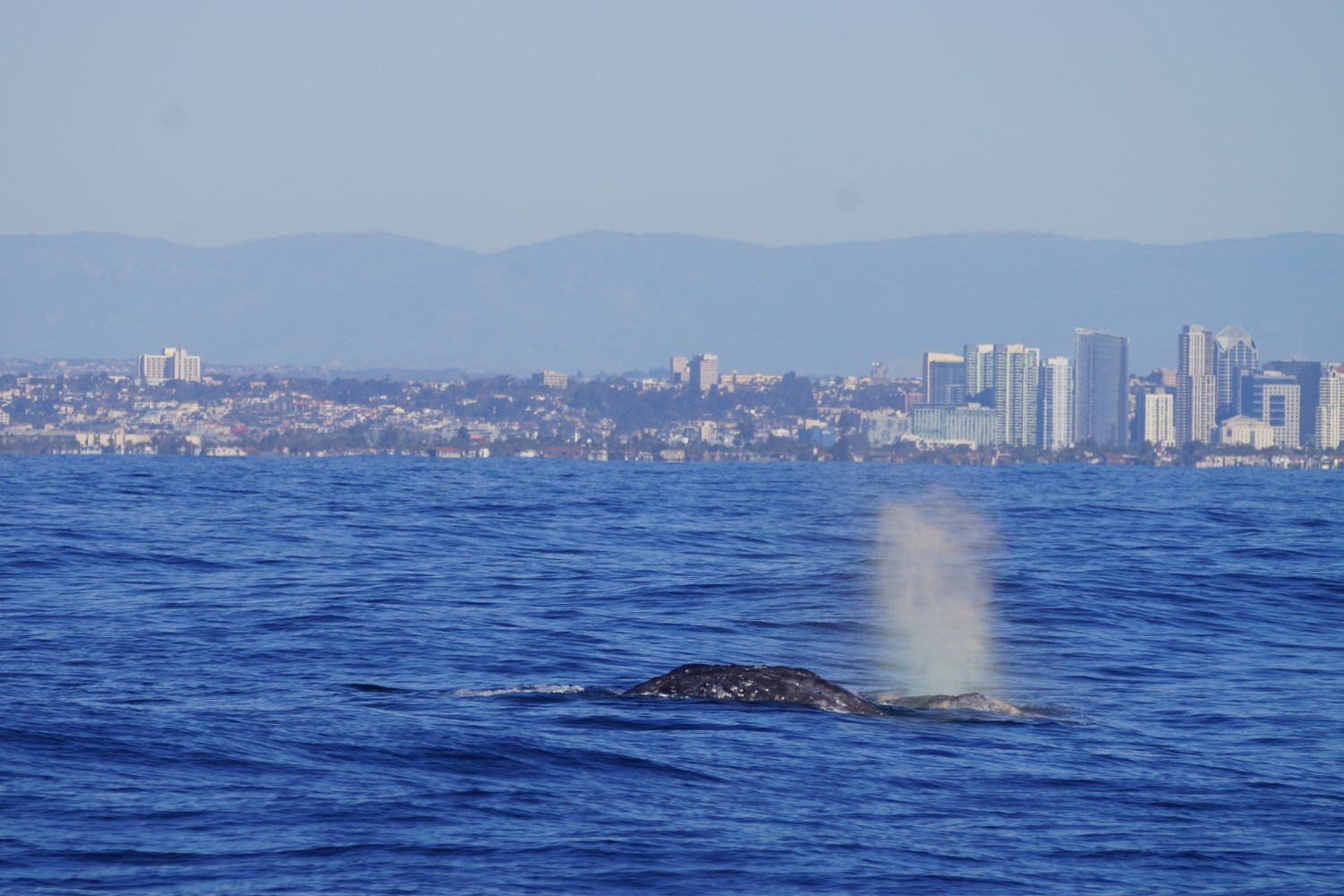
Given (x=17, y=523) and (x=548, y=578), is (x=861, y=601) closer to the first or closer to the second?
(x=548, y=578)

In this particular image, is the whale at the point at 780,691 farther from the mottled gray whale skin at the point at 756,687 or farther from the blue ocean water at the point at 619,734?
the blue ocean water at the point at 619,734

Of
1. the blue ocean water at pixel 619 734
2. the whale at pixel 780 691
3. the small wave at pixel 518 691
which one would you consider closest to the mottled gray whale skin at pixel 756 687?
the whale at pixel 780 691

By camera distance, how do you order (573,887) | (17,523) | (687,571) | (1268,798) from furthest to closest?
(17,523) < (687,571) < (1268,798) < (573,887)

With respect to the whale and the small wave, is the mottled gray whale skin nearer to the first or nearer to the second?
the whale

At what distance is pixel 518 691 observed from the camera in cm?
2098

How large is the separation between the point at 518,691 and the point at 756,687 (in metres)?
3.03

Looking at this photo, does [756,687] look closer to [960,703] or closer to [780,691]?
[780,691]

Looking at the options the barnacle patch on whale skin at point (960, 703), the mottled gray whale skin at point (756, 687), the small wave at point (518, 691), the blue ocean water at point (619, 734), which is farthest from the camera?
the small wave at point (518, 691)

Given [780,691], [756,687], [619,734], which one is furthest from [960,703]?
[619,734]

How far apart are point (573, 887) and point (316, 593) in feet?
70.9

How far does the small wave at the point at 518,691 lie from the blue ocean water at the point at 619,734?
8cm

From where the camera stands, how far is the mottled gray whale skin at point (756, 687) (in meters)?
20.0

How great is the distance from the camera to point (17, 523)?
1980 inches

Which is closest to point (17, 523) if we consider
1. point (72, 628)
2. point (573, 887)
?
point (72, 628)
